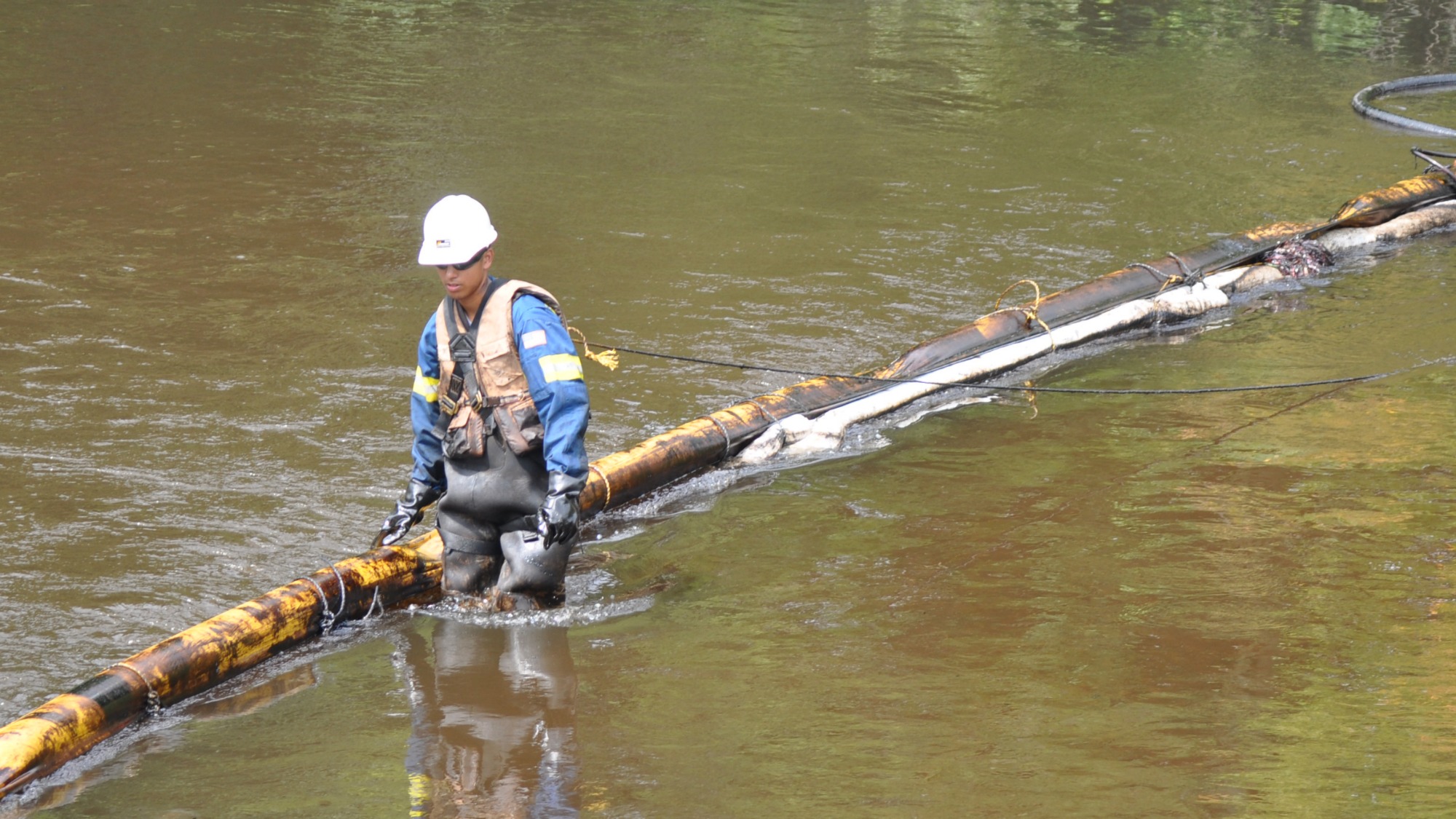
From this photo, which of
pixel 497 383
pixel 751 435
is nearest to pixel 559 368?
pixel 497 383

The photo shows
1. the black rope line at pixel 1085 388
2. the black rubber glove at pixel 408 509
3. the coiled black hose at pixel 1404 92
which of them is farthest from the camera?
the coiled black hose at pixel 1404 92

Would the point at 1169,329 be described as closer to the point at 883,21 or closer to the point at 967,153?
the point at 967,153

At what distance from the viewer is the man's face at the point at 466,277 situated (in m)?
4.97

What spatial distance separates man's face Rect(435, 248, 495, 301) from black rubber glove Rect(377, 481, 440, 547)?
0.77 metres

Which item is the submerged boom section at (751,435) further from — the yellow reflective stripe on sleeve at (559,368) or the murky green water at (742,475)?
the yellow reflective stripe on sleeve at (559,368)

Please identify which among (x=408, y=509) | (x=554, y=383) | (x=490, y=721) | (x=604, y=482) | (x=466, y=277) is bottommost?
(x=490, y=721)

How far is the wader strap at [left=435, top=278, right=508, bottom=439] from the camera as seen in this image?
5.11m

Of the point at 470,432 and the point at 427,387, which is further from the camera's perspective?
the point at 427,387

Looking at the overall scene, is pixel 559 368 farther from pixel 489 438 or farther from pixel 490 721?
pixel 490 721

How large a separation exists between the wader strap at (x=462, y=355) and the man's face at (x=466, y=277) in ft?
0.17

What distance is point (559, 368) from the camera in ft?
16.2

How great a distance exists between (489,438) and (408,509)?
0.48 metres

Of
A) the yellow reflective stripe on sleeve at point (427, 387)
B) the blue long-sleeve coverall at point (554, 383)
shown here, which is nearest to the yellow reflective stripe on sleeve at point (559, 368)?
the blue long-sleeve coverall at point (554, 383)

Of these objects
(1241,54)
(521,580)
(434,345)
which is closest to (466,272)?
(434,345)
